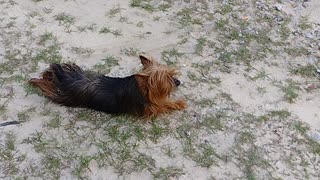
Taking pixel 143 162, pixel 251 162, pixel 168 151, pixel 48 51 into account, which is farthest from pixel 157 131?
pixel 48 51

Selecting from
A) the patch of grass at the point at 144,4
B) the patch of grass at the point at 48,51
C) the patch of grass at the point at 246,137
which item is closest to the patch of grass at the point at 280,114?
the patch of grass at the point at 246,137

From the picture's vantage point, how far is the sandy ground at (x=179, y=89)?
140 inches

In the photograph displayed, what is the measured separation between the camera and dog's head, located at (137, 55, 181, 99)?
3539 millimetres

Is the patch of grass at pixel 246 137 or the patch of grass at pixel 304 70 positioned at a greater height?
the patch of grass at pixel 304 70

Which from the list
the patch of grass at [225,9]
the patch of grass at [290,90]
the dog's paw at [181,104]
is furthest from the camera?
the patch of grass at [225,9]

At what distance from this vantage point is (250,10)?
509 centimetres

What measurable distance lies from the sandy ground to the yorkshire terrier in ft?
0.30

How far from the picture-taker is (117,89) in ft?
12.2

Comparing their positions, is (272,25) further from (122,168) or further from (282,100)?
(122,168)

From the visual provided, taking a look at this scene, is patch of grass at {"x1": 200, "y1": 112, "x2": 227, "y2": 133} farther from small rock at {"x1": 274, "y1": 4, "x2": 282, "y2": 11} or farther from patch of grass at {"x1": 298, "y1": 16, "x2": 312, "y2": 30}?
small rock at {"x1": 274, "y1": 4, "x2": 282, "y2": 11}

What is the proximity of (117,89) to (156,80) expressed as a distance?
1.18ft

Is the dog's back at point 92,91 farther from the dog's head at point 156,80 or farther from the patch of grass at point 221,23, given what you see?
the patch of grass at point 221,23

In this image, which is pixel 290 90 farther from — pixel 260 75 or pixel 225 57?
pixel 225 57

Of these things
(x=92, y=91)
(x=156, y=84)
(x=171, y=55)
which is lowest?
(x=171, y=55)
